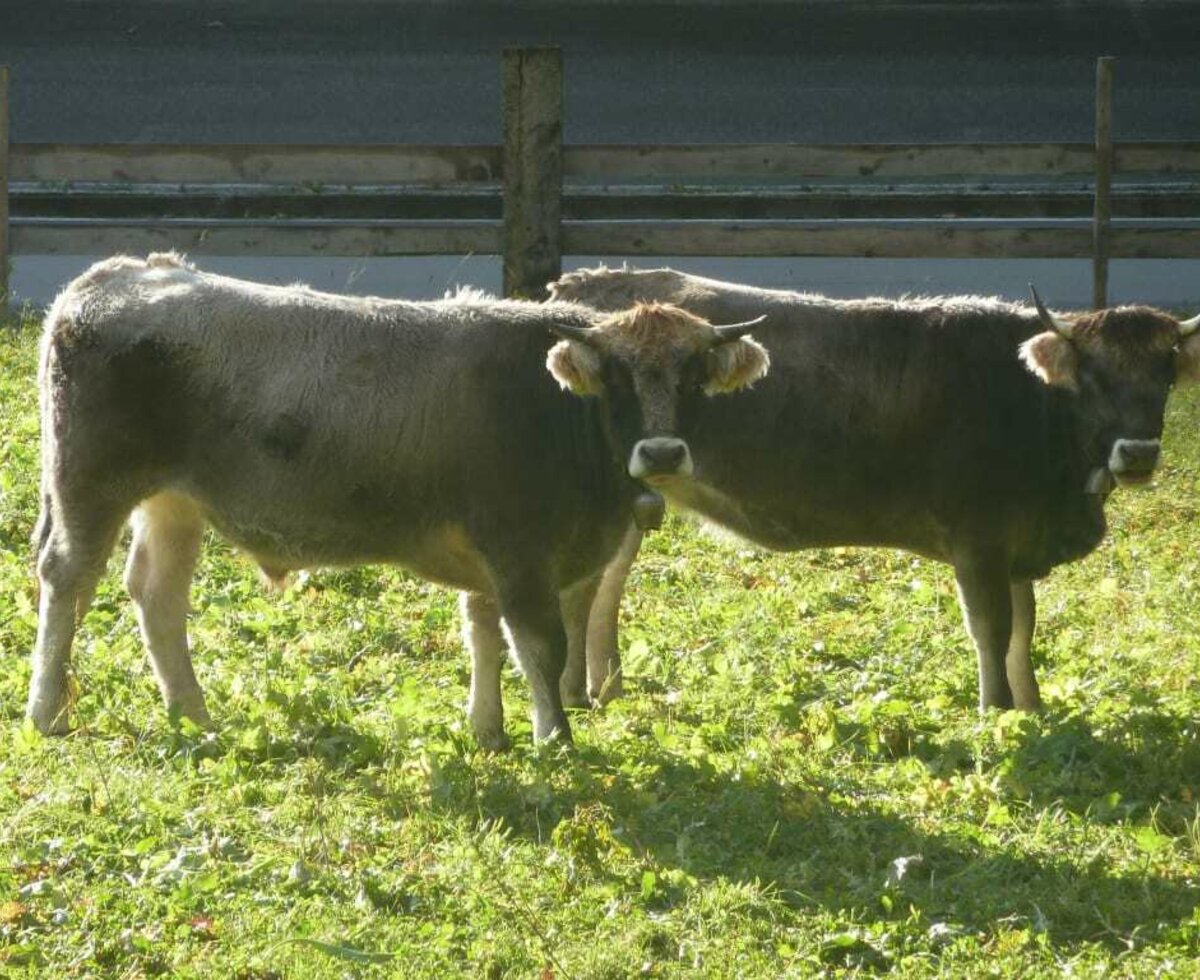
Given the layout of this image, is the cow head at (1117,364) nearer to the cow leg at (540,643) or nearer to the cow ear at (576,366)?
the cow ear at (576,366)

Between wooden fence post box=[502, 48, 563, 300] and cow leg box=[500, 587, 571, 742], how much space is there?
6.73 meters

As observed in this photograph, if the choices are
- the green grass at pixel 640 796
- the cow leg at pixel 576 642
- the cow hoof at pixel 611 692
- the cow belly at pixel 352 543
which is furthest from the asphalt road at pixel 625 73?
the cow belly at pixel 352 543

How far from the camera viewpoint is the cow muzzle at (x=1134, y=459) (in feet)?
26.6

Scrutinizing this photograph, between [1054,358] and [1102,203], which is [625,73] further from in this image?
[1054,358]

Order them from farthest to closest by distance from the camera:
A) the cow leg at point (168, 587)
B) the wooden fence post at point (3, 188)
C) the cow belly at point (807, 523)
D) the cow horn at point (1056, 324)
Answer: the wooden fence post at point (3, 188) → the cow belly at point (807, 523) → the cow horn at point (1056, 324) → the cow leg at point (168, 587)

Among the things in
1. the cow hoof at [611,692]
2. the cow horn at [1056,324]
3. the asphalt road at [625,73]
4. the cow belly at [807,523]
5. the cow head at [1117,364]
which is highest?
the asphalt road at [625,73]

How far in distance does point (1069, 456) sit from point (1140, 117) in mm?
13327

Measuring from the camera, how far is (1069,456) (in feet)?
28.7

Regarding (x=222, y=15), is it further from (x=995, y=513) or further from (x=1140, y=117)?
(x=995, y=513)

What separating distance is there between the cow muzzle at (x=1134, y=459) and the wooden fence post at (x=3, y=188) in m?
9.27

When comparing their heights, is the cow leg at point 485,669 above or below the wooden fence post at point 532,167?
below

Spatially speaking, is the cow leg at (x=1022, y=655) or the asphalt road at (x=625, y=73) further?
the asphalt road at (x=625, y=73)

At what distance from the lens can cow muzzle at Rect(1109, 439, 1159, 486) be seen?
8.10 m

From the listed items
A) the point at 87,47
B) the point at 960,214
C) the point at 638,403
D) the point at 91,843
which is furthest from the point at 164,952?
the point at 87,47
